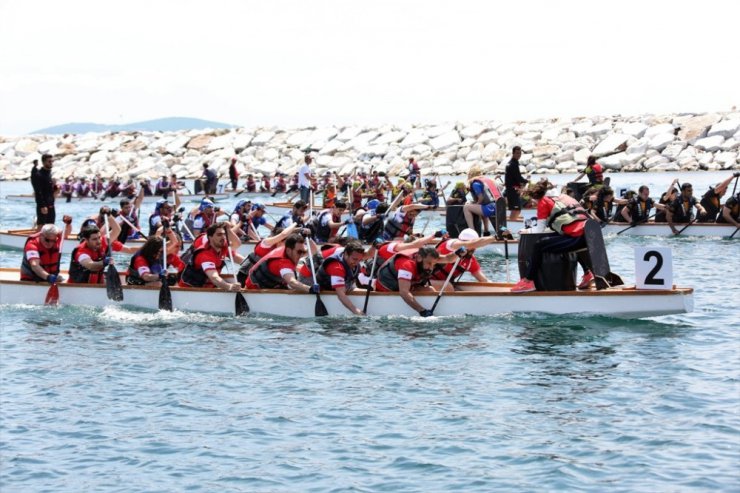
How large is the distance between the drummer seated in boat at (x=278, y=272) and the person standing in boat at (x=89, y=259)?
261 centimetres

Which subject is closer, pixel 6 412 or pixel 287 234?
pixel 6 412

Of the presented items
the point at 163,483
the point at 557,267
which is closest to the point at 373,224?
the point at 557,267

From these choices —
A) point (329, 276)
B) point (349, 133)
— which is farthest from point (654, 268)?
point (349, 133)

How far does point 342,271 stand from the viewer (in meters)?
17.5

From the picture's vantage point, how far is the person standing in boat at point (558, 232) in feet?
55.1

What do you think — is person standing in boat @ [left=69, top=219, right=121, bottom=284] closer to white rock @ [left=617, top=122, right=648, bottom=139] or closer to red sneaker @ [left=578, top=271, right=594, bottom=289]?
red sneaker @ [left=578, top=271, right=594, bottom=289]

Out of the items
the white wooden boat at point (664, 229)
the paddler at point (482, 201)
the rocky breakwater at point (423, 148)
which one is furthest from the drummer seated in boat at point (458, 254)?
the rocky breakwater at point (423, 148)

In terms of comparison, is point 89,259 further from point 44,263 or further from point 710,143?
point 710,143

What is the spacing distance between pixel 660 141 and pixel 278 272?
58.9m

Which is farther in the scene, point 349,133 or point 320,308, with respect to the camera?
point 349,133

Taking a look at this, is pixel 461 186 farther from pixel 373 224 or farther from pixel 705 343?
pixel 705 343

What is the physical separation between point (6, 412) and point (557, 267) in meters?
8.09

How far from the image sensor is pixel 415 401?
12.9 meters

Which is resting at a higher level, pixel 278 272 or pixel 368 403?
pixel 278 272
